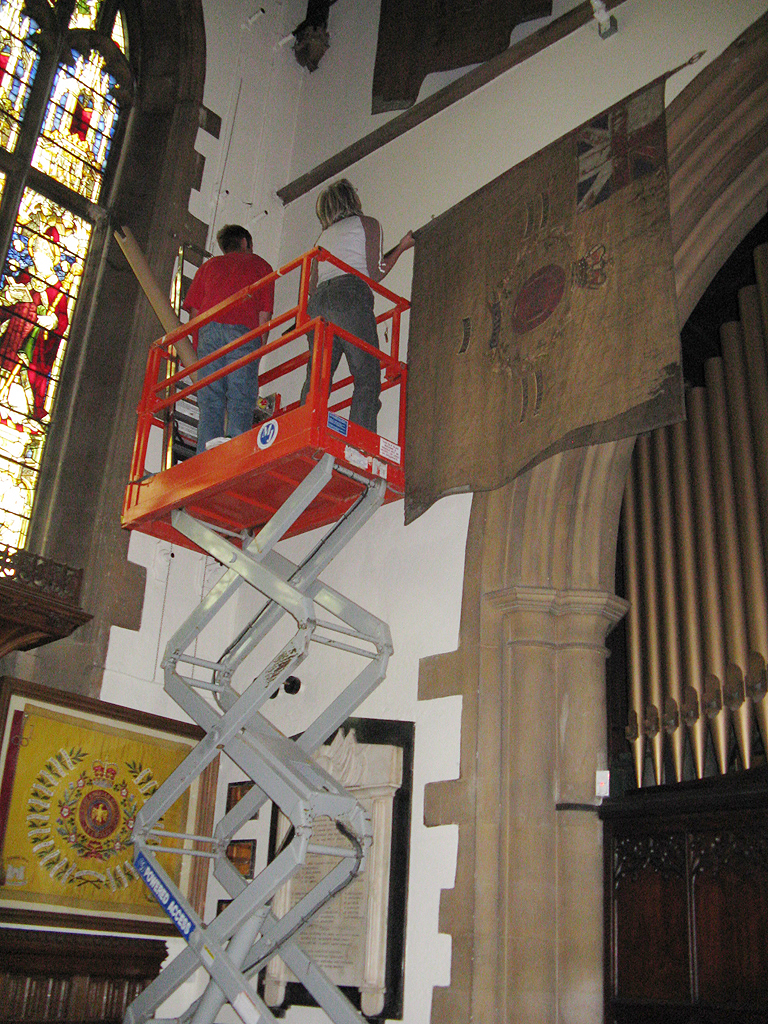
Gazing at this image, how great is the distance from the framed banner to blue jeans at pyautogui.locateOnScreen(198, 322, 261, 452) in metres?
1.62

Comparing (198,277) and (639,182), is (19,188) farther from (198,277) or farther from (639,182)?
(639,182)

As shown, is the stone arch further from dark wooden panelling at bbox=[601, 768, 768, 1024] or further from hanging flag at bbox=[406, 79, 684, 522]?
hanging flag at bbox=[406, 79, 684, 522]

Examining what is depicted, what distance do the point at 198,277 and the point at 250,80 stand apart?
3.05 meters

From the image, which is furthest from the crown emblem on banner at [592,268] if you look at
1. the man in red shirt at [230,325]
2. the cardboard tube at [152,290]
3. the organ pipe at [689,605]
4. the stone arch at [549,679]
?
the cardboard tube at [152,290]

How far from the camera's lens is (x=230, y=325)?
196 inches

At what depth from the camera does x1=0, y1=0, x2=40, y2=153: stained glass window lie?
628 cm

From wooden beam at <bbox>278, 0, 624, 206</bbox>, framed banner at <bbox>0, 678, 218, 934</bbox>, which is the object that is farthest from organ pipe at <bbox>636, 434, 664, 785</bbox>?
framed banner at <bbox>0, 678, 218, 934</bbox>

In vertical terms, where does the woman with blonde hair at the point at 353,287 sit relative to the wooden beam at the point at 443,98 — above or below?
below

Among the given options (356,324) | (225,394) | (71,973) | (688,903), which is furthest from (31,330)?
(688,903)

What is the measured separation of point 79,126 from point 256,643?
4.14 metres

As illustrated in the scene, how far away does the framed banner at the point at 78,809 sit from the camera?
482cm

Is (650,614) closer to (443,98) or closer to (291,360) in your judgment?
(291,360)

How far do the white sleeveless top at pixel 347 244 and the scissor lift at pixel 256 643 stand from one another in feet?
0.47

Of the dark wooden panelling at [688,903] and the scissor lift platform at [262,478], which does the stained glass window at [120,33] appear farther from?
the dark wooden panelling at [688,903]
